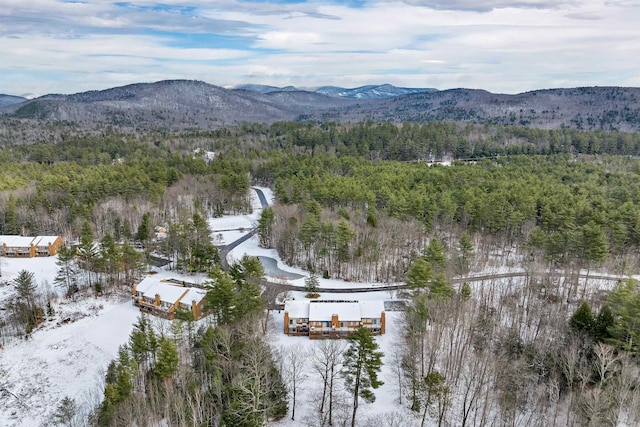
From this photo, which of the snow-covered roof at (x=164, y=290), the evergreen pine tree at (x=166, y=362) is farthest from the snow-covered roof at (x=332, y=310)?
the evergreen pine tree at (x=166, y=362)

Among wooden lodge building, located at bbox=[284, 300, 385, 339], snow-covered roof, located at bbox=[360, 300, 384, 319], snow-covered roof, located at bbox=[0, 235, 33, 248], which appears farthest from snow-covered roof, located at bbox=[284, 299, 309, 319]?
snow-covered roof, located at bbox=[0, 235, 33, 248]

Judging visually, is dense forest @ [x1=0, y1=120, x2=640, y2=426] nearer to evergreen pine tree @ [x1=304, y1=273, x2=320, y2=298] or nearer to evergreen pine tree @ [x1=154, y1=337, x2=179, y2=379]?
evergreen pine tree @ [x1=154, y1=337, x2=179, y2=379]

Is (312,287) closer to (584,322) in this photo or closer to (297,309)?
(297,309)

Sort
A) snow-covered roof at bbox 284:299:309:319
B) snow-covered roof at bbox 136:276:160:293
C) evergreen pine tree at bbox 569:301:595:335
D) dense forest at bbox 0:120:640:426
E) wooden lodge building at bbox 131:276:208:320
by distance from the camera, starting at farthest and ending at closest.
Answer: snow-covered roof at bbox 136:276:160:293 → wooden lodge building at bbox 131:276:208:320 → snow-covered roof at bbox 284:299:309:319 → evergreen pine tree at bbox 569:301:595:335 → dense forest at bbox 0:120:640:426

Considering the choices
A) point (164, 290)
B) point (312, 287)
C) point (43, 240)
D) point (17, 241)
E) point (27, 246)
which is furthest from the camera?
point (43, 240)

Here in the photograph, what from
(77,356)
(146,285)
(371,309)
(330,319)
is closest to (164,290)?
(146,285)

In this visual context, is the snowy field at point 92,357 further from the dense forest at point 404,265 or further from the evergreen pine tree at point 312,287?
the dense forest at point 404,265

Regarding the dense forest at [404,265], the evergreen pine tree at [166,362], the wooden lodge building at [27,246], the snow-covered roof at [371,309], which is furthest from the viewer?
the wooden lodge building at [27,246]
